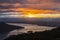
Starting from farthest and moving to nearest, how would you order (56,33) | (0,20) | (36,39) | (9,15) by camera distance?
(9,15), (0,20), (56,33), (36,39)

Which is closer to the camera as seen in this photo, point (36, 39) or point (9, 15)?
point (36, 39)

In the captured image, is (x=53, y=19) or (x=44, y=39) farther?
(x=53, y=19)

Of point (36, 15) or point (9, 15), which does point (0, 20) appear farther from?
point (36, 15)

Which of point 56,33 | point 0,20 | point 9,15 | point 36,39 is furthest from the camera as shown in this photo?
point 9,15

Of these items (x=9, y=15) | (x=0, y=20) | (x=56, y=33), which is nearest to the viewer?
(x=56, y=33)

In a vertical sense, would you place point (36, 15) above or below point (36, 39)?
above

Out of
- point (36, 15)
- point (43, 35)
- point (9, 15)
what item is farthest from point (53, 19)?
point (43, 35)

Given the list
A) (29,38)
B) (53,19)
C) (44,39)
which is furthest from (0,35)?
(53,19)

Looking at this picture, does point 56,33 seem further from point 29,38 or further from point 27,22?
point 27,22

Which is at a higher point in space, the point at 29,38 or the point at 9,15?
the point at 9,15
